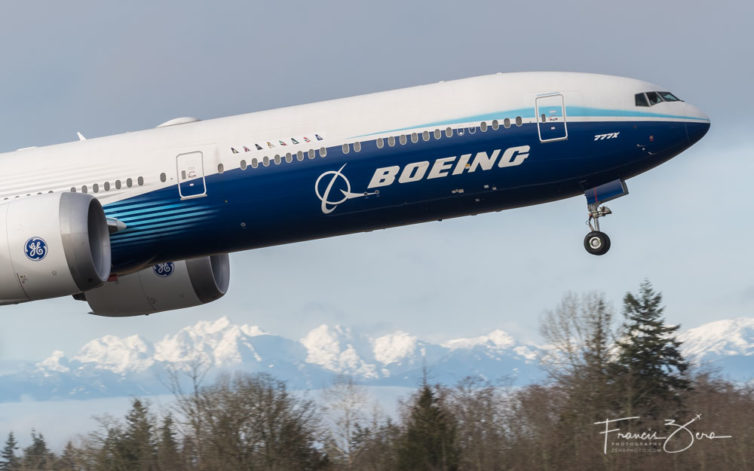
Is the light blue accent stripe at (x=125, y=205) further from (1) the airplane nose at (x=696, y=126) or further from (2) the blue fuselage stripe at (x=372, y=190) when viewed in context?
(1) the airplane nose at (x=696, y=126)

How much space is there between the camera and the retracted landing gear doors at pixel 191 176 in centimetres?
2745

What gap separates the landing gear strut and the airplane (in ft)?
0.10

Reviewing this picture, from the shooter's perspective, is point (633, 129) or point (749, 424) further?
point (749, 424)

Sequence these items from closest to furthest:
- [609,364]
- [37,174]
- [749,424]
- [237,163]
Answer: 1. [237,163]
2. [37,174]
3. [749,424]
4. [609,364]

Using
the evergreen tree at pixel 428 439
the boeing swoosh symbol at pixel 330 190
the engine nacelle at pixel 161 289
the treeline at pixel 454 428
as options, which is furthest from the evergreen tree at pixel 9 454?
the boeing swoosh symbol at pixel 330 190

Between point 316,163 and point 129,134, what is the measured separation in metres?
7.21

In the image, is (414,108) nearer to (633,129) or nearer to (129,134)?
(633,129)

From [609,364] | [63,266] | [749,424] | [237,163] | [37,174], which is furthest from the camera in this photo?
[609,364]

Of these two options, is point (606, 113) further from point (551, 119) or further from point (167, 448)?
point (167, 448)

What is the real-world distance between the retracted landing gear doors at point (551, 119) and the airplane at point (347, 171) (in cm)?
4

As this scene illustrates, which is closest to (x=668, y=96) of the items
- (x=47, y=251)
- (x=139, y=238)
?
(x=139, y=238)

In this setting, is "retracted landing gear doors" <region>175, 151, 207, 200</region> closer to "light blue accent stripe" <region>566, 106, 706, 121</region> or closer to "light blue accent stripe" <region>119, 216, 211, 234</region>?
"light blue accent stripe" <region>119, 216, 211, 234</region>

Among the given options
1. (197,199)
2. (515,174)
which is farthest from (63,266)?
(515,174)

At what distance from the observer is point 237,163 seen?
2723 centimetres
